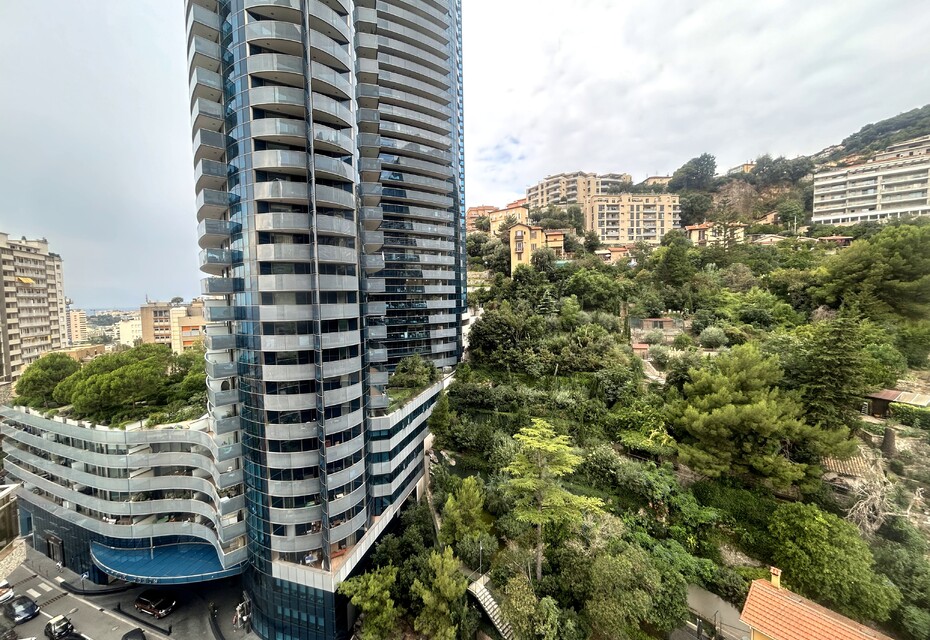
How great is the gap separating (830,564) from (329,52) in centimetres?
2975

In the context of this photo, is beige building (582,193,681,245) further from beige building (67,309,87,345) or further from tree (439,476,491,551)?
beige building (67,309,87,345)

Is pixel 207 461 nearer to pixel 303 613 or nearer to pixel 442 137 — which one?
pixel 303 613

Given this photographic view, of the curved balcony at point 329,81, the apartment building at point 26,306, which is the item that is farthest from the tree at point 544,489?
the apartment building at point 26,306

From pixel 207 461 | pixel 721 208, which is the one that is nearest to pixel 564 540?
pixel 207 461

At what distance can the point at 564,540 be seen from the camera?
16375 millimetres

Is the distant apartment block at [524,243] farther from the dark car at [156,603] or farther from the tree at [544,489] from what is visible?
the dark car at [156,603]

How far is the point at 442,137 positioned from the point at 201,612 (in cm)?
4112

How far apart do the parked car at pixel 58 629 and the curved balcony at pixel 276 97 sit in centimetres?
2961

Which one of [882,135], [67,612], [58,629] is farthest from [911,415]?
[882,135]

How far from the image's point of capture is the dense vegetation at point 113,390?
20.2m

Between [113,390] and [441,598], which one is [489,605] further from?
[113,390]

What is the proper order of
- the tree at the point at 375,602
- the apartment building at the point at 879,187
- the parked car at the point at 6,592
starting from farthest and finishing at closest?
the apartment building at the point at 879,187 < the parked car at the point at 6,592 < the tree at the point at 375,602

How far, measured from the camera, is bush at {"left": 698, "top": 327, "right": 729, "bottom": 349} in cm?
2617

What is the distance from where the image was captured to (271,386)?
1485 centimetres
